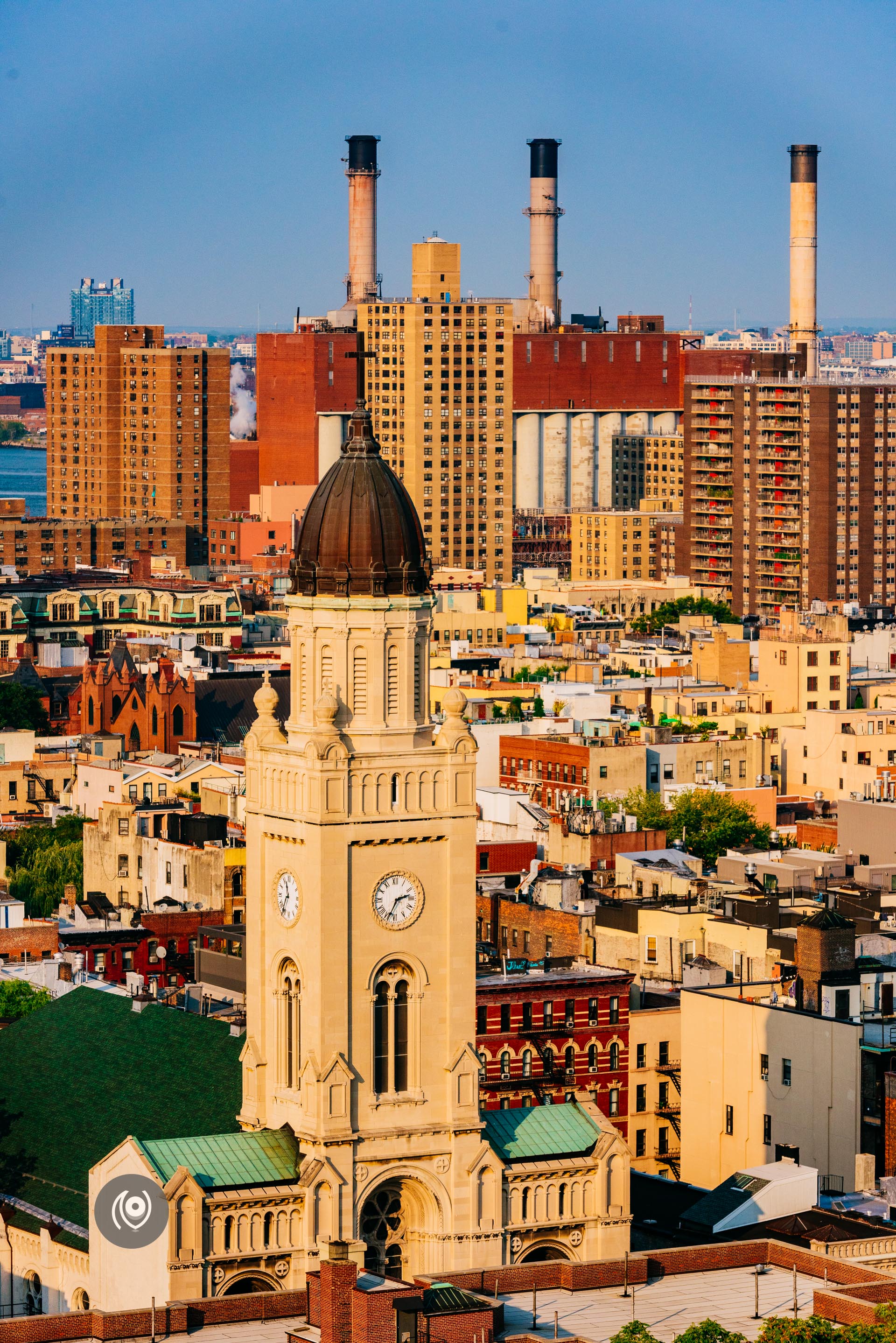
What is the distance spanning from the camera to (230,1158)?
2338 inches

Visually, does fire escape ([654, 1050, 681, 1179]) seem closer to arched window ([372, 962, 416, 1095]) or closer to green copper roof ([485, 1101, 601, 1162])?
green copper roof ([485, 1101, 601, 1162])

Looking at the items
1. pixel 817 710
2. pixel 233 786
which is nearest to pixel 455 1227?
pixel 233 786

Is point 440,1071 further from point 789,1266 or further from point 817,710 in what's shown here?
point 817,710

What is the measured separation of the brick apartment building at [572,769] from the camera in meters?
157

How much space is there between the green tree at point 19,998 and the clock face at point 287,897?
3222 centimetres

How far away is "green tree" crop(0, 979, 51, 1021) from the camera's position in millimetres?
94688

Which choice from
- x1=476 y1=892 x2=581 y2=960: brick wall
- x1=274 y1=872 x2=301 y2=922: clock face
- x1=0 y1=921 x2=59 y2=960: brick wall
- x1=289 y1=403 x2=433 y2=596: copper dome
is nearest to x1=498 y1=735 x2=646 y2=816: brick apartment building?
x1=476 y1=892 x2=581 y2=960: brick wall

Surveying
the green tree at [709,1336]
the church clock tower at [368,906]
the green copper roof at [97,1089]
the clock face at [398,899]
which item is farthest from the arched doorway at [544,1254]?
the green tree at [709,1336]

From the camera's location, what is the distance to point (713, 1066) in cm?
9150

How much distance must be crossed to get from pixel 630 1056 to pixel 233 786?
2108 inches

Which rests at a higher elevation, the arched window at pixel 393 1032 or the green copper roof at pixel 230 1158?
the arched window at pixel 393 1032

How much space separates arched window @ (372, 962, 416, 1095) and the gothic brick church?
123 metres

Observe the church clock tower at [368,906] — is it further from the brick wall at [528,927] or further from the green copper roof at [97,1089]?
the brick wall at [528,927]

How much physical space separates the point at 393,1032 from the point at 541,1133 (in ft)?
13.3
